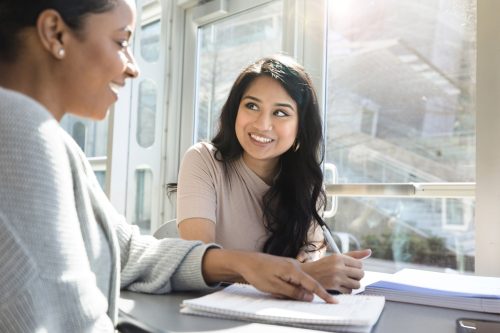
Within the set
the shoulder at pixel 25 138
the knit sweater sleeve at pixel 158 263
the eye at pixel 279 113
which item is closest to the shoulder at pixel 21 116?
the shoulder at pixel 25 138

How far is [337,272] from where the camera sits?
2.88 feet

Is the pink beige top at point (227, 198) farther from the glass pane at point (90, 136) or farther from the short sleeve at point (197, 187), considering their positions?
the glass pane at point (90, 136)

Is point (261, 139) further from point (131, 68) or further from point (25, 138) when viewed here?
point (25, 138)

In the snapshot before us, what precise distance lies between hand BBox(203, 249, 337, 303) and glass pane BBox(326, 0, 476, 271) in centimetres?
140

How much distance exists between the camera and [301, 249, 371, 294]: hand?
87 cm

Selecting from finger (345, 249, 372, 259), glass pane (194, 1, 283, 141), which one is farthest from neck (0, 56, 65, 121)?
glass pane (194, 1, 283, 141)

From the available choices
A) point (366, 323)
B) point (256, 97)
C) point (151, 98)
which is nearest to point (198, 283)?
point (366, 323)

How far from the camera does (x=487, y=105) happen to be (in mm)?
1594

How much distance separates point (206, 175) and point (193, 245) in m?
0.63

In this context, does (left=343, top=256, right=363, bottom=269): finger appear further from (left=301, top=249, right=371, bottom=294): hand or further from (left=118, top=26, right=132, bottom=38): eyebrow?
(left=118, top=26, right=132, bottom=38): eyebrow

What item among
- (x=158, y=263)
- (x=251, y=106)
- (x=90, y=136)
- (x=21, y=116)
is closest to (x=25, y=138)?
(x=21, y=116)

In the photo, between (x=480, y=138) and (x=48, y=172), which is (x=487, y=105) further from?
(x=48, y=172)

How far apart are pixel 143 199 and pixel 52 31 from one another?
222 centimetres

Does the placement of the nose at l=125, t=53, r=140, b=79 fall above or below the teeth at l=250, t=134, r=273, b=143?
above
